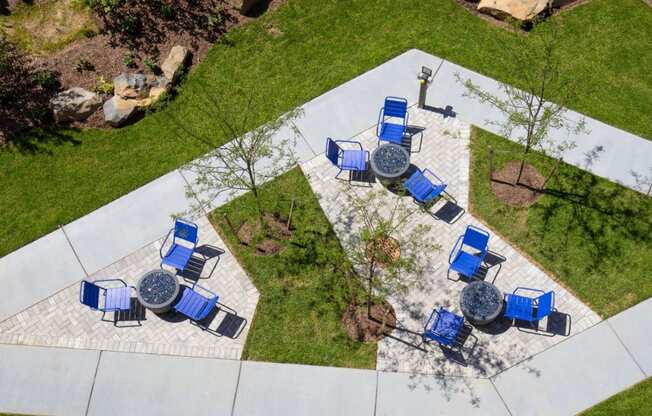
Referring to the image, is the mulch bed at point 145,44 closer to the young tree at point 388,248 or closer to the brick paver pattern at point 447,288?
the brick paver pattern at point 447,288

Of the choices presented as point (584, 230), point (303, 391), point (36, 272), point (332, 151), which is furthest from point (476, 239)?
point (36, 272)

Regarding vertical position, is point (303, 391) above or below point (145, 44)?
below

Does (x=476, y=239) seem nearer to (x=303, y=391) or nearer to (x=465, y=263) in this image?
(x=465, y=263)

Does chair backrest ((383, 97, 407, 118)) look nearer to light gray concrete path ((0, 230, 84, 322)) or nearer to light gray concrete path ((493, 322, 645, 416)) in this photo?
light gray concrete path ((493, 322, 645, 416))

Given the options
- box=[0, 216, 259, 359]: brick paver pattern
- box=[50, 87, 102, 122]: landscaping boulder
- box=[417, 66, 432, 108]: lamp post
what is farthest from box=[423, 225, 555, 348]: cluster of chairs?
box=[50, 87, 102, 122]: landscaping boulder

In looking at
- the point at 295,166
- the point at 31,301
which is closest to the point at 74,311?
the point at 31,301

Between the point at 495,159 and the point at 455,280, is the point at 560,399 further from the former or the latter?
the point at 495,159

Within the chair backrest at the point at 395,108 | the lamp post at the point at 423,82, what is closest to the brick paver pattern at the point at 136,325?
the chair backrest at the point at 395,108
